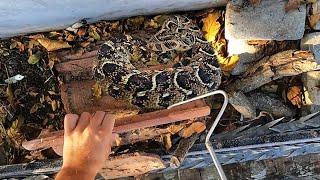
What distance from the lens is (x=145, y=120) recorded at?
2.43 meters

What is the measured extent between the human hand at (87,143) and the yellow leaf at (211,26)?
117cm

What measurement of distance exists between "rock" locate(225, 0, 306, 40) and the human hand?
1.13 m

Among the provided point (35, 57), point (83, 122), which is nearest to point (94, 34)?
point (35, 57)

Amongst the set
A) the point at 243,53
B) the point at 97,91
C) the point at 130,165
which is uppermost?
the point at 243,53

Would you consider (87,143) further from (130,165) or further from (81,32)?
(81,32)

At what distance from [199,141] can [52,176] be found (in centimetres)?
87

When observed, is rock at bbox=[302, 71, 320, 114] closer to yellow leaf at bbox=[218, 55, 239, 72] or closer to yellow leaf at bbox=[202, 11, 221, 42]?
yellow leaf at bbox=[218, 55, 239, 72]

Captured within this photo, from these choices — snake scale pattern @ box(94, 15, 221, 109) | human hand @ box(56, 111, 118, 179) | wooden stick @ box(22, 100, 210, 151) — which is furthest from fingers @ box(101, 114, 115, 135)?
snake scale pattern @ box(94, 15, 221, 109)

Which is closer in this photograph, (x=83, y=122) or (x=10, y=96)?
(x=83, y=122)

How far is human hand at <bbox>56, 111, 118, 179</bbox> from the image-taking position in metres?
1.94

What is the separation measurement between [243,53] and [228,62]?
0.11 meters

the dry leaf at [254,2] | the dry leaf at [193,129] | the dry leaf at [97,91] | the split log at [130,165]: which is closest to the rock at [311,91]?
the dry leaf at [254,2]

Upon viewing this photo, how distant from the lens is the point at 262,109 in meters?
3.06

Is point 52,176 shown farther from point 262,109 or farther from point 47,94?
point 262,109
